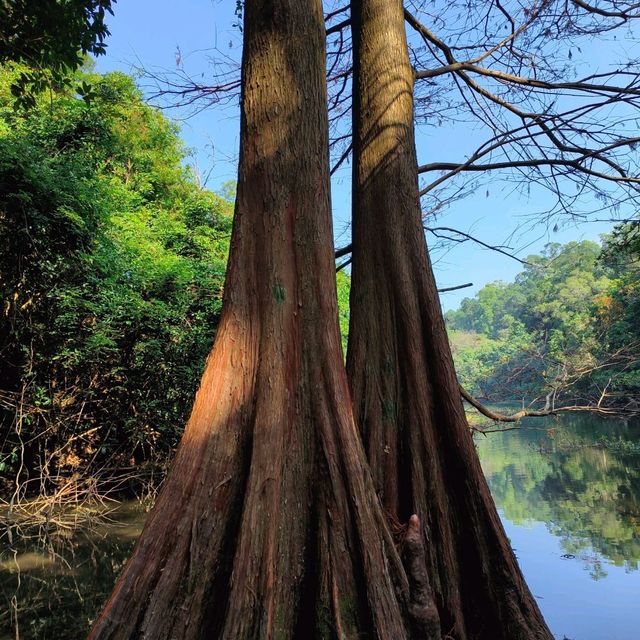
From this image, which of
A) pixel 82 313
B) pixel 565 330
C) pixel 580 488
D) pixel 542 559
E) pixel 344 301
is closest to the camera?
pixel 542 559

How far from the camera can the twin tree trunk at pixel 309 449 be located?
186cm

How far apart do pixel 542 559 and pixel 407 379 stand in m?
5.03

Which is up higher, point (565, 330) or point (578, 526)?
point (565, 330)

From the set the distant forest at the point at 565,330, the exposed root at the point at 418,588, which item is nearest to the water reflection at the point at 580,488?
the distant forest at the point at 565,330

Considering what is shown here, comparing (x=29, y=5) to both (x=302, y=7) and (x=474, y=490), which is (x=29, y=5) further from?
(x=474, y=490)

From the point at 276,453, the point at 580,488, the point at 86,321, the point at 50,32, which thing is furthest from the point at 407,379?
the point at 580,488

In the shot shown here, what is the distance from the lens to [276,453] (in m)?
2.06

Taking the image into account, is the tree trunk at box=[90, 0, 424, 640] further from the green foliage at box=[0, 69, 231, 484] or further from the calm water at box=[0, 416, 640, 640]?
the green foliage at box=[0, 69, 231, 484]

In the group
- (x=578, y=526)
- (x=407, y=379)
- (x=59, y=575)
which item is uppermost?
(x=407, y=379)

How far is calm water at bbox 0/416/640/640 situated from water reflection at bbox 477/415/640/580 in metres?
0.02

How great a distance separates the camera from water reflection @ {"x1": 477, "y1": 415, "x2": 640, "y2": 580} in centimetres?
683

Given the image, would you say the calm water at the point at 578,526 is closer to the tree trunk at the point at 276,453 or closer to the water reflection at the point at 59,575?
the tree trunk at the point at 276,453

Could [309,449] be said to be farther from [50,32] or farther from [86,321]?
[86,321]

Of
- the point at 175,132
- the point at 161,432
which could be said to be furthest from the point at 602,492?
the point at 175,132
